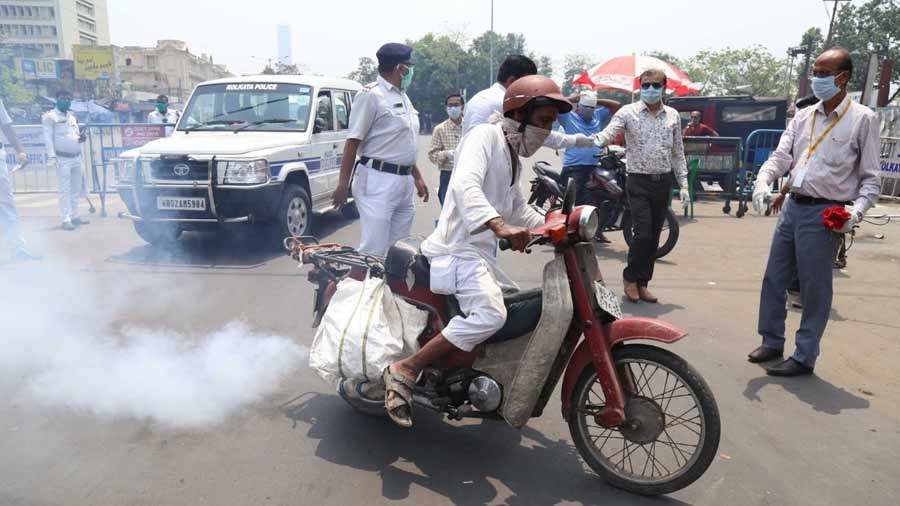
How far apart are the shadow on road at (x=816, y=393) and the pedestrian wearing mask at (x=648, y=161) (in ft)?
6.15

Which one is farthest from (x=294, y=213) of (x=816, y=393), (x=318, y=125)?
(x=816, y=393)

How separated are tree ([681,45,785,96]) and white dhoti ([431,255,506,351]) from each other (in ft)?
161

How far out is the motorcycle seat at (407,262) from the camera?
3.21 meters

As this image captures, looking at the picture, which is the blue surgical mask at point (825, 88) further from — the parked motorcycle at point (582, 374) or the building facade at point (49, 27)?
the building facade at point (49, 27)

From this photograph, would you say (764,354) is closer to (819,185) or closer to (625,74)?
(819,185)

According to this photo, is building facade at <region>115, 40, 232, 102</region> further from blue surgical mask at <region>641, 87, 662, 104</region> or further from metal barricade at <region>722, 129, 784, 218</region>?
blue surgical mask at <region>641, 87, 662, 104</region>

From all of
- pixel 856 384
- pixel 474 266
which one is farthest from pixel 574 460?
pixel 856 384

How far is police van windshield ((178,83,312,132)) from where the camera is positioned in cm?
824

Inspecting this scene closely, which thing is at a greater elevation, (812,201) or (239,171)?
(812,201)

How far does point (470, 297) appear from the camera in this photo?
9.79ft

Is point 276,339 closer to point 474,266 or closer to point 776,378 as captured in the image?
point 474,266

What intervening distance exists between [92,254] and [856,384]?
7705 mm

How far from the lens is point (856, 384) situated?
4195 mm

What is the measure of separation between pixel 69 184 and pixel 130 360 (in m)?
6.27
